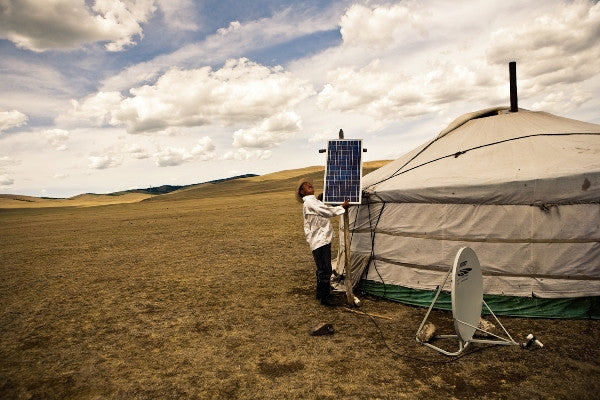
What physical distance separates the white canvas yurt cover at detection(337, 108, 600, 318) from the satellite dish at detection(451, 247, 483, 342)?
1.29 meters

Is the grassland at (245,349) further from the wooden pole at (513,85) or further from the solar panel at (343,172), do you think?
the wooden pole at (513,85)

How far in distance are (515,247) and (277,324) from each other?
3923 millimetres

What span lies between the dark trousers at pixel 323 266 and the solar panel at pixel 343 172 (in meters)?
0.84

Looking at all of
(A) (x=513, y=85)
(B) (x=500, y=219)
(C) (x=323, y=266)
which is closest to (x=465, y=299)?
(B) (x=500, y=219)

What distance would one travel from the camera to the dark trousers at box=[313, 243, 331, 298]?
6265 millimetres

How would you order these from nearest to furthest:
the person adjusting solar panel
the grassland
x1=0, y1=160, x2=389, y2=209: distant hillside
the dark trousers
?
1. the grassland
2. the person adjusting solar panel
3. the dark trousers
4. x1=0, y1=160, x2=389, y2=209: distant hillside

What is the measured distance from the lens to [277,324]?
235 inches

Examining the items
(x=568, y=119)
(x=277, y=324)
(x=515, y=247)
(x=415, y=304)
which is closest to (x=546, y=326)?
(x=515, y=247)

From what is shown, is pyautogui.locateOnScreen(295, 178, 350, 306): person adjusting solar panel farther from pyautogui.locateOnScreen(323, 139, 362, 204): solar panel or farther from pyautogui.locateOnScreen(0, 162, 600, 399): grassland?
pyautogui.locateOnScreen(0, 162, 600, 399): grassland

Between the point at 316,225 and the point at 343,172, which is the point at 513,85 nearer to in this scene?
the point at 343,172

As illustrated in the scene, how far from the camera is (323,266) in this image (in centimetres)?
641

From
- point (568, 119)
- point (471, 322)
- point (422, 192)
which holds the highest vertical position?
point (568, 119)

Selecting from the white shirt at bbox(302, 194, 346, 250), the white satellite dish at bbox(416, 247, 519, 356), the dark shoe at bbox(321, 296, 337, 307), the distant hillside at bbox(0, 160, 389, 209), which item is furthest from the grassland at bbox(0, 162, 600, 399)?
the distant hillside at bbox(0, 160, 389, 209)

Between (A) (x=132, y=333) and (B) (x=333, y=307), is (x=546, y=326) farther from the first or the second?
(A) (x=132, y=333)
